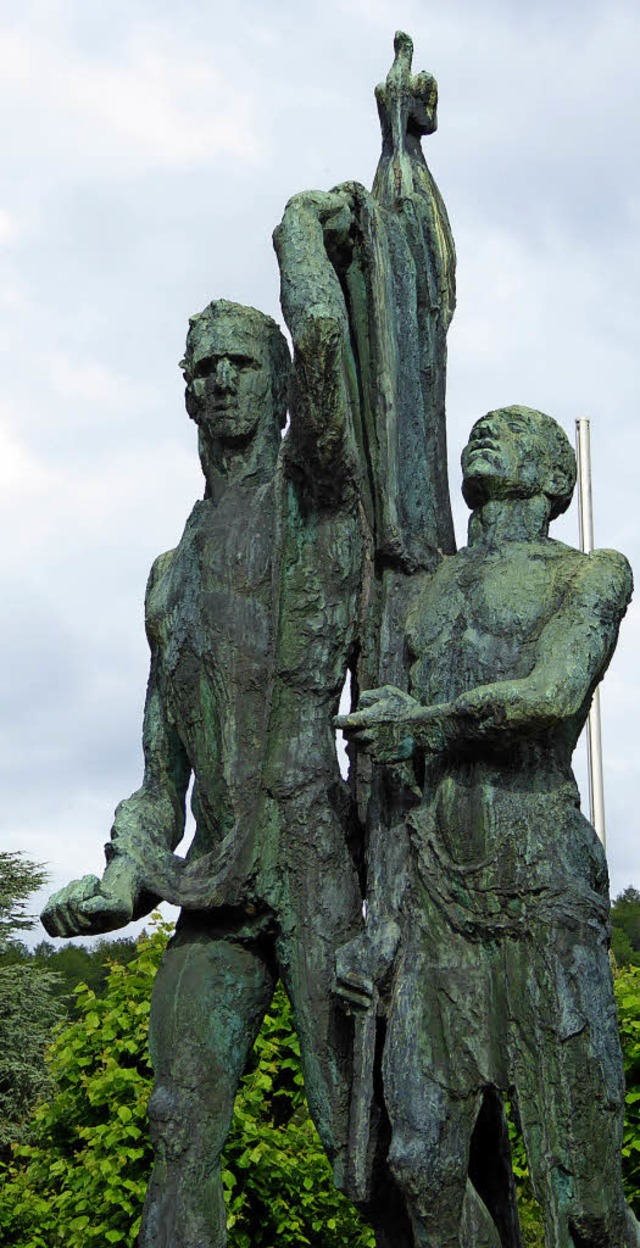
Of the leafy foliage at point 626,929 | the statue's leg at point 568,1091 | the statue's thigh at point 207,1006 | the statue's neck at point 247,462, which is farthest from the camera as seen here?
the leafy foliage at point 626,929

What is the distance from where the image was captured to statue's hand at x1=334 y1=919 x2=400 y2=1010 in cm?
744

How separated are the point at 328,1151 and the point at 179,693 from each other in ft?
5.94

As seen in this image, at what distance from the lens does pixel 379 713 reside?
Answer: 743cm

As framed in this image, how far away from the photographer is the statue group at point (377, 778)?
7.16 m

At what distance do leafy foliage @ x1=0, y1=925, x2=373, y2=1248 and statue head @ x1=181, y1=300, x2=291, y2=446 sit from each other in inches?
307

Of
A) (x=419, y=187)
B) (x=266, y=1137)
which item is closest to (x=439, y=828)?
(x=419, y=187)

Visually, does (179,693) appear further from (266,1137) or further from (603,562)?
(266,1137)

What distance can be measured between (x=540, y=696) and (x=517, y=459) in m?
1.01

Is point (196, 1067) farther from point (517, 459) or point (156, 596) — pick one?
point (517, 459)

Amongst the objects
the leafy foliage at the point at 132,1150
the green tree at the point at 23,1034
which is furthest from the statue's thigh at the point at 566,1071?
the green tree at the point at 23,1034

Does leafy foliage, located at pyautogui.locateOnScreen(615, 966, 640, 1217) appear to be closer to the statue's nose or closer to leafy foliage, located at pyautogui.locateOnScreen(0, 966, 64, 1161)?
the statue's nose

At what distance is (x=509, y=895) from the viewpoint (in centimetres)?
723

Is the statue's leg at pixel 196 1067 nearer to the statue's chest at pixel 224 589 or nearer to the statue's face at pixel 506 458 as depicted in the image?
the statue's chest at pixel 224 589

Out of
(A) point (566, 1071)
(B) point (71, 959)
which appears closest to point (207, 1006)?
(A) point (566, 1071)
